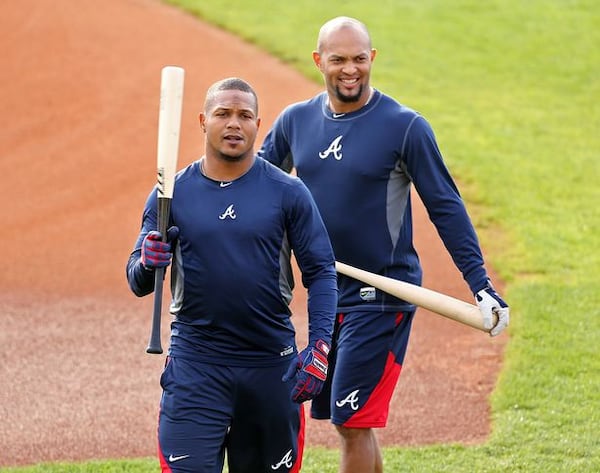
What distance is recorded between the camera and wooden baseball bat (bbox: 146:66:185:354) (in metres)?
4.92

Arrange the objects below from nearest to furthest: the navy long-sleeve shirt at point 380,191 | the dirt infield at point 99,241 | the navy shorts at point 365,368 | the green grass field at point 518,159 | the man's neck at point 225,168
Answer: the man's neck at point 225,168, the navy long-sleeve shirt at point 380,191, the navy shorts at point 365,368, the green grass field at point 518,159, the dirt infield at point 99,241

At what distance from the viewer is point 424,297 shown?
220 inches

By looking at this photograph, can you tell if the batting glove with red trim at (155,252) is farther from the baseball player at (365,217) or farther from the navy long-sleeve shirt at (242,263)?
the baseball player at (365,217)

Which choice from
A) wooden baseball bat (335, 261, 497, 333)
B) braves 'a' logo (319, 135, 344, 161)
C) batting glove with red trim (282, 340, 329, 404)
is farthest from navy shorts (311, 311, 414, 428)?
batting glove with red trim (282, 340, 329, 404)

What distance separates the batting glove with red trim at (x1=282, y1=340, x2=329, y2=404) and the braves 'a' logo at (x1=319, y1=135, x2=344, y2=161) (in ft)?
4.07

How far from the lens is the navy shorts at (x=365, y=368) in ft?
19.0

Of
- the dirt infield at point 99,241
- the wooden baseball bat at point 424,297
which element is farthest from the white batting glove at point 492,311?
the dirt infield at point 99,241

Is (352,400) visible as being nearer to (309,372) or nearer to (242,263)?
(309,372)

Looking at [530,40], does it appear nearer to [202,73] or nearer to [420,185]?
[202,73]

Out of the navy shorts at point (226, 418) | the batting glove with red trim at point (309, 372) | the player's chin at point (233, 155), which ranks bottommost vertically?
the navy shorts at point (226, 418)

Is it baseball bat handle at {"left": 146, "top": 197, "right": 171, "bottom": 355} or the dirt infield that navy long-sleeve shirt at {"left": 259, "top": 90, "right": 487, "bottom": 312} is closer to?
baseball bat handle at {"left": 146, "top": 197, "right": 171, "bottom": 355}

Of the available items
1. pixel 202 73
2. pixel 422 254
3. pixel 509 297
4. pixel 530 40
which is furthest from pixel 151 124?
pixel 530 40

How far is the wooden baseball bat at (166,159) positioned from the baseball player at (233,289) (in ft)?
0.24

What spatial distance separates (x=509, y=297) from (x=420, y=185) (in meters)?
4.67
